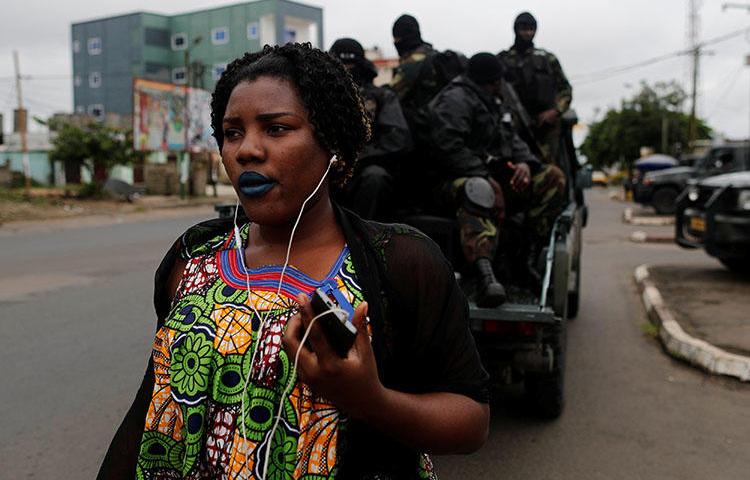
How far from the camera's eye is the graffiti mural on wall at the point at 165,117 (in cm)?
2792

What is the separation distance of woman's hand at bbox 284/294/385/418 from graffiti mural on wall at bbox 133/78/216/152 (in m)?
26.5

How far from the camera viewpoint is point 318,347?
3.72 ft

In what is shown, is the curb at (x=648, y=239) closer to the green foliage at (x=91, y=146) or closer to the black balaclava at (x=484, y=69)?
the black balaclava at (x=484, y=69)

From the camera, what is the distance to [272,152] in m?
1.43

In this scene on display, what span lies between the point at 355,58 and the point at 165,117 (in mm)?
26285

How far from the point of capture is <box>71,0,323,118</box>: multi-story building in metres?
50.0

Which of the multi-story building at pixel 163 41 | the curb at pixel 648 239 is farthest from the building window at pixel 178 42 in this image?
the curb at pixel 648 239

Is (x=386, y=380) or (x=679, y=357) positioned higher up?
(x=386, y=380)

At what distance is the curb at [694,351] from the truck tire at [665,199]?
47.4 ft

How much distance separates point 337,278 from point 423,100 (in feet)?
14.2

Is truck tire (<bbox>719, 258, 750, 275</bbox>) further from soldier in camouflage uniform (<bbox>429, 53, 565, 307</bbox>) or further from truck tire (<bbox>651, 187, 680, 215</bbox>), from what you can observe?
truck tire (<bbox>651, 187, 680, 215</bbox>)

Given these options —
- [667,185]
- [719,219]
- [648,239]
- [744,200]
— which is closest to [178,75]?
[667,185]

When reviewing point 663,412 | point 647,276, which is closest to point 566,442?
point 663,412

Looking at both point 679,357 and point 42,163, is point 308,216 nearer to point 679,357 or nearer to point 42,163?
point 679,357
